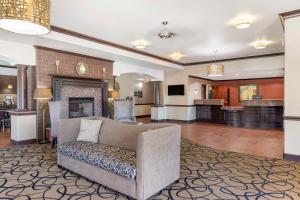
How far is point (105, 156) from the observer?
2.71 m

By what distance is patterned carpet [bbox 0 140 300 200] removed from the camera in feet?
8.44

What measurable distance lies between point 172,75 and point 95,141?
7.55 meters

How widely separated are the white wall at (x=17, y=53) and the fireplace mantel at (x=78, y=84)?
716 mm

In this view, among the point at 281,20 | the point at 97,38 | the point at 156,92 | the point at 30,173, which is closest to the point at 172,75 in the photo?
the point at 156,92

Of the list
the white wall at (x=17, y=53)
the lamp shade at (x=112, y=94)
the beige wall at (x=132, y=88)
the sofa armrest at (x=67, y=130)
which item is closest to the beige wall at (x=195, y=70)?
the beige wall at (x=132, y=88)

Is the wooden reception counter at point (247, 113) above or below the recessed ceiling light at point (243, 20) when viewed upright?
below

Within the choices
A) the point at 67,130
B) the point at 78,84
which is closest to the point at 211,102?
the point at 78,84

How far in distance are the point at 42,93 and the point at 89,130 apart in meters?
2.55

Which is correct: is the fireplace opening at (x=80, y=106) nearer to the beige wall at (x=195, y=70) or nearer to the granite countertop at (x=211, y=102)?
the beige wall at (x=195, y=70)

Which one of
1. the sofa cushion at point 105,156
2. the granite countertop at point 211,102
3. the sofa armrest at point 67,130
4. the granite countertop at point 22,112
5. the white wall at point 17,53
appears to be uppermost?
the white wall at point 17,53

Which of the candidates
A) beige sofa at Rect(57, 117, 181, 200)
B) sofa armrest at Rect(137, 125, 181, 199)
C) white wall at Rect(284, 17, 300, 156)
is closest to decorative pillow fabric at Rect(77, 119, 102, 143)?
beige sofa at Rect(57, 117, 181, 200)

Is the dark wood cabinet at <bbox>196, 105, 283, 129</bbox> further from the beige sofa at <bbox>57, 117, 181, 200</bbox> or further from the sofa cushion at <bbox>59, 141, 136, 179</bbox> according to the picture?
the sofa cushion at <bbox>59, 141, 136, 179</bbox>

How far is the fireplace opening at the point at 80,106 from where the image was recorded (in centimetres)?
648

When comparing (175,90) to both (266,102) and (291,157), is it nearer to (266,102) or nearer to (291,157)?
(266,102)
